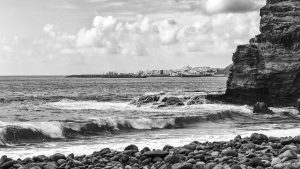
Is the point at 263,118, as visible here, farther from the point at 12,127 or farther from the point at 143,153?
the point at 143,153

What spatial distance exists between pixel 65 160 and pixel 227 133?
14.2 m

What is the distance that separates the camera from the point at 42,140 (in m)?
24.5

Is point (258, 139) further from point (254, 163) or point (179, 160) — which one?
point (179, 160)

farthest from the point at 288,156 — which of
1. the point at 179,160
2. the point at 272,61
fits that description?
the point at 272,61

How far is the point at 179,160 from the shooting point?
570 inches

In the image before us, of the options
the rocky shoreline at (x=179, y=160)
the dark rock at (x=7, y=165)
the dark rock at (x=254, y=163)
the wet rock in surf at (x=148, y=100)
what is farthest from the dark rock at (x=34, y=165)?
the wet rock in surf at (x=148, y=100)

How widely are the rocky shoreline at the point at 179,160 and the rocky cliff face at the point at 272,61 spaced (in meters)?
30.9

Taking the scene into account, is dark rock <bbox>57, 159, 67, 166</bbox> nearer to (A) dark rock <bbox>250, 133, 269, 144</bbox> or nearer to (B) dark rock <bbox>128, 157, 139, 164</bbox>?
(B) dark rock <bbox>128, 157, 139, 164</bbox>

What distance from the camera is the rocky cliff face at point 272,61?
153 feet

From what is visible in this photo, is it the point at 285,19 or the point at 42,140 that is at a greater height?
the point at 285,19

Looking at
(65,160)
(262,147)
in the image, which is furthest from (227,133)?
(65,160)

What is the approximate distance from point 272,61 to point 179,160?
117ft

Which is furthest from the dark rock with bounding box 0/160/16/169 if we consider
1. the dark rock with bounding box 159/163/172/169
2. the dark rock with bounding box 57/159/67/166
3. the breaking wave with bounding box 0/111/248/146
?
the breaking wave with bounding box 0/111/248/146

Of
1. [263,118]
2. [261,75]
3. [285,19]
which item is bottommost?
[263,118]
